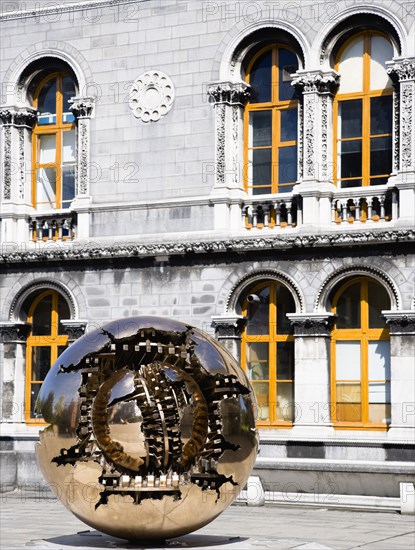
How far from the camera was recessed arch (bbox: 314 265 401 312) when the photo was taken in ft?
78.8

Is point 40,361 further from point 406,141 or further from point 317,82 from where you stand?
point 406,141

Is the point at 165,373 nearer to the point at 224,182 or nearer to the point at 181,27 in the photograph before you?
the point at 224,182

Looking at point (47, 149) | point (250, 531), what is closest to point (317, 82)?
point (47, 149)

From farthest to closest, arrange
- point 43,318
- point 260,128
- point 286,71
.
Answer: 1. point 43,318
2. point 260,128
3. point 286,71

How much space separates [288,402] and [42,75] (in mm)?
8863

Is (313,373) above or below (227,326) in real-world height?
below

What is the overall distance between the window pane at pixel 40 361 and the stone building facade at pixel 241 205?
0.05m

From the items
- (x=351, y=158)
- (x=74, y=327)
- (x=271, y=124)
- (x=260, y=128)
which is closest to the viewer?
(x=351, y=158)

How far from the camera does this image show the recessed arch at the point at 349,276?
945 inches

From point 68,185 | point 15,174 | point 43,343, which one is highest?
point 15,174

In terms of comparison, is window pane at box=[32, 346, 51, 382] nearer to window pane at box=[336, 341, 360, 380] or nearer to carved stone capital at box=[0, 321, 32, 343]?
carved stone capital at box=[0, 321, 32, 343]

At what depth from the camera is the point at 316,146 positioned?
2491 cm

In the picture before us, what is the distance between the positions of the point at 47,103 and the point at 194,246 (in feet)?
17.0

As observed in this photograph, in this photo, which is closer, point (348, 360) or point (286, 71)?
point (348, 360)
